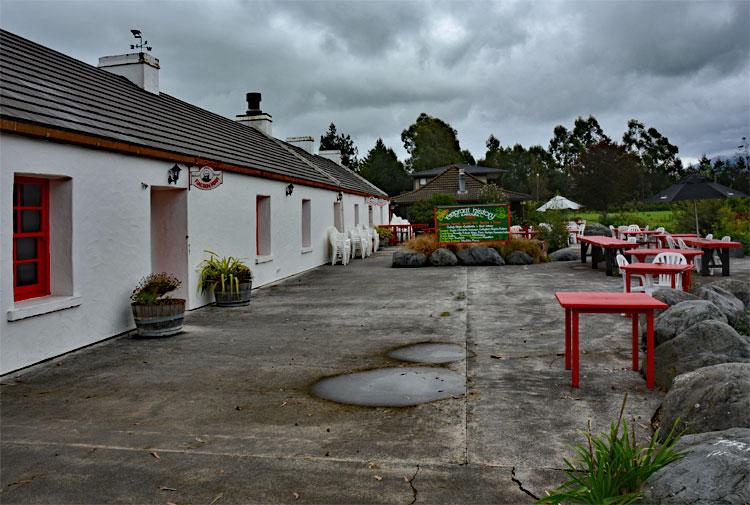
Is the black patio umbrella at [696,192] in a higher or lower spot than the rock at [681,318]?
higher

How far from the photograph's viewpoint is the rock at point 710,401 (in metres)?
3.77

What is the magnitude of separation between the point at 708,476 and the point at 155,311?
719cm

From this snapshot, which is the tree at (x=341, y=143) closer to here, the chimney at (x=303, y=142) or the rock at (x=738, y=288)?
the chimney at (x=303, y=142)

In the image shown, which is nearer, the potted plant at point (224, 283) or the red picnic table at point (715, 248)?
the potted plant at point (224, 283)

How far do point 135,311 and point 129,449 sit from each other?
14.0 ft

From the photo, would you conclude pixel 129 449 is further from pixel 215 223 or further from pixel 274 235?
pixel 274 235

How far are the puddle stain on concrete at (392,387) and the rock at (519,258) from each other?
1292 centimetres

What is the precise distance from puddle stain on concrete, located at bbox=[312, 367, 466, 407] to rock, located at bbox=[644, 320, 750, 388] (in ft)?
6.33

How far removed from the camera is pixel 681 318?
638cm

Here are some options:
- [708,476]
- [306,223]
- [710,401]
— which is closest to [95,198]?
[710,401]

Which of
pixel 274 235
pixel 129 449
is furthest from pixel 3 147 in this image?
pixel 274 235

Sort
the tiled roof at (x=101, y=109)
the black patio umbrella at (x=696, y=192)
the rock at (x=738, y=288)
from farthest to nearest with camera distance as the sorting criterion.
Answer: the black patio umbrella at (x=696, y=192) → the rock at (x=738, y=288) → the tiled roof at (x=101, y=109)

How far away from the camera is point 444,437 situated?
180 inches

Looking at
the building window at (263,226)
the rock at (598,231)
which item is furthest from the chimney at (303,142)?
the building window at (263,226)
